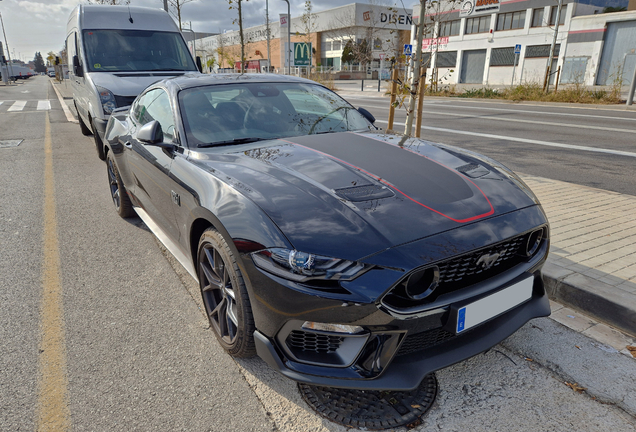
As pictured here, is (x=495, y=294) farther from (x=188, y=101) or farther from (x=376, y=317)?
(x=188, y=101)

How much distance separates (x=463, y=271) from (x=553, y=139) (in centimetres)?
953

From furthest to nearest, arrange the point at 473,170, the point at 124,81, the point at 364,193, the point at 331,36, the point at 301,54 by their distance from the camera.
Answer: the point at 331,36, the point at 301,54, the point at 124,81, the point at 473,170, the point at 364,193

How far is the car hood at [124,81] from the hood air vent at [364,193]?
6138 millimetres

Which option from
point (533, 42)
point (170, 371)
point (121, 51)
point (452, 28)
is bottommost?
point (170, 371)

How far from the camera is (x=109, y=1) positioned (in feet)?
99.1

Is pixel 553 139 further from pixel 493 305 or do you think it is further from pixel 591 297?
pixel 493 305

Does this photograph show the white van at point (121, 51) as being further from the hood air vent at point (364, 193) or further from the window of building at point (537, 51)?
the window of building at point (537, 51)

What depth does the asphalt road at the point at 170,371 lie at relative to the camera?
2.14 m

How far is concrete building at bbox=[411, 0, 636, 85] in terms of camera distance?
3369cm

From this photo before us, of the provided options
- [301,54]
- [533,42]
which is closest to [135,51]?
[301,54]

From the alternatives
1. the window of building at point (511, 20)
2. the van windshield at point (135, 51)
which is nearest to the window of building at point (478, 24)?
the window of building at point (511, 20)

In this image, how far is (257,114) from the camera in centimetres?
345

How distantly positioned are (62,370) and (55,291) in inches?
43.3

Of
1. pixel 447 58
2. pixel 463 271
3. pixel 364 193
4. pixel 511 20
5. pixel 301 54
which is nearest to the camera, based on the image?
pixel 463 271
